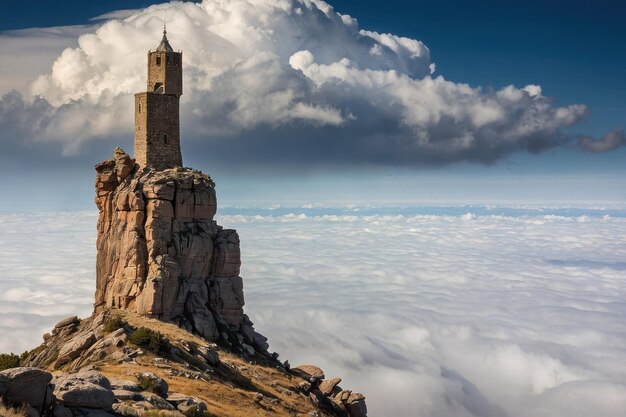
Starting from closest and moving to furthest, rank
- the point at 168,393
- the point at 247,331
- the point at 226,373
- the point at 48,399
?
1. the point at 48,399
2. the point at 168,393
3. the point at 226,373
4. the point at 247,331

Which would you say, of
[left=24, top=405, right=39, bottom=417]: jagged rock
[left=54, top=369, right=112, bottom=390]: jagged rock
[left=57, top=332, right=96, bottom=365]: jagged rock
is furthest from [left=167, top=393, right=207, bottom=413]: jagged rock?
[left=57, top=332, right=96, bottom=365]: jagged rock

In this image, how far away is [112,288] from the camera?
75500mm

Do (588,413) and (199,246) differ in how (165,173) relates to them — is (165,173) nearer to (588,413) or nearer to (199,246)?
(199,246)

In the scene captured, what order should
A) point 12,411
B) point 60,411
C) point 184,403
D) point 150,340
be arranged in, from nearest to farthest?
point 12,411, point 60,411, point 184,403, point 150,340

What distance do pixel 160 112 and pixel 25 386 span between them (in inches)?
1855

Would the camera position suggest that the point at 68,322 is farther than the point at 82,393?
Yes

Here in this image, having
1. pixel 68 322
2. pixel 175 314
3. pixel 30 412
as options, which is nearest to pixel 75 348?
pixel 175 314

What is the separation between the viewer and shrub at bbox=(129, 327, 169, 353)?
61.2m

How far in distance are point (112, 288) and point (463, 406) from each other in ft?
395

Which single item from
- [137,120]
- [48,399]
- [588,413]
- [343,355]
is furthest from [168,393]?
[588,413]

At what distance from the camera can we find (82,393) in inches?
1495

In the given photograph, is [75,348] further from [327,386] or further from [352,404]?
[352,404]

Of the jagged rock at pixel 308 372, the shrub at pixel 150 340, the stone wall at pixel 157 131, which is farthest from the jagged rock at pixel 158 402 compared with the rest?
the stone wall at pixel 157 131

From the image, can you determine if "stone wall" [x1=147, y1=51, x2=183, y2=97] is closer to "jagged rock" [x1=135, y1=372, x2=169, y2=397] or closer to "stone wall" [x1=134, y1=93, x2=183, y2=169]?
"stone wall" [x1=134, y1=93, x2=183, y2=169]
